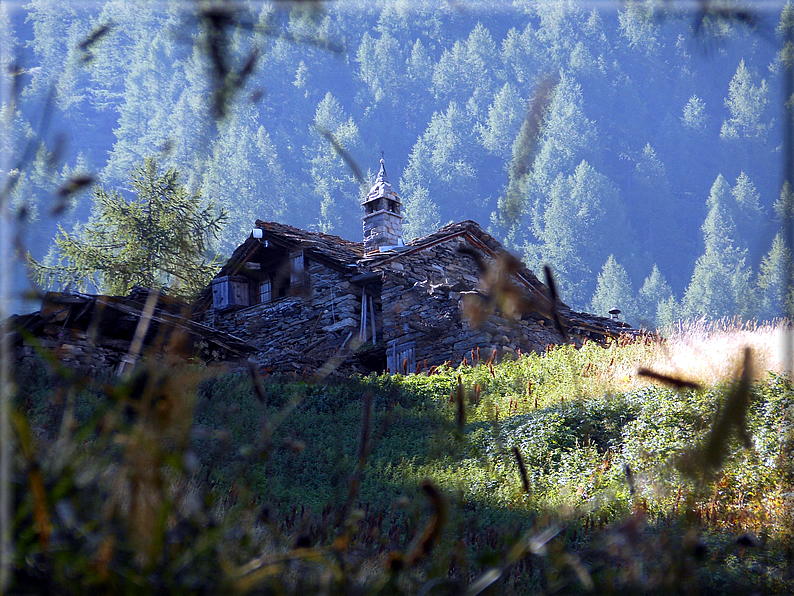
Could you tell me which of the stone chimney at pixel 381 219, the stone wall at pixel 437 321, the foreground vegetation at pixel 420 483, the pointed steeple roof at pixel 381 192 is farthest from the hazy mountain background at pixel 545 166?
the foreground vegetation at pixel 420 483

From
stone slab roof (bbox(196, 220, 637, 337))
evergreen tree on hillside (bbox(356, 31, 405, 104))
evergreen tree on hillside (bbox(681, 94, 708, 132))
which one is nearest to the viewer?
stone slab roof (bbox(196, 220, 637, 337))

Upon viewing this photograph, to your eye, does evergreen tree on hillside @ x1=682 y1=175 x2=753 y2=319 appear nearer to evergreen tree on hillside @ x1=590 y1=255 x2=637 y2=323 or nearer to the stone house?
evergreen tree on hillside @ x1=590 y1=255 x2=637 y2=323

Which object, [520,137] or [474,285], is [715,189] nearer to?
[474,285]

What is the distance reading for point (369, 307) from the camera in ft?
55.3

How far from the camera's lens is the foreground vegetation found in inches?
51.3

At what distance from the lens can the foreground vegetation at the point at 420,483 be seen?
1.30m

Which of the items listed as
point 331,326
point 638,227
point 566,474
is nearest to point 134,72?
point 566,474

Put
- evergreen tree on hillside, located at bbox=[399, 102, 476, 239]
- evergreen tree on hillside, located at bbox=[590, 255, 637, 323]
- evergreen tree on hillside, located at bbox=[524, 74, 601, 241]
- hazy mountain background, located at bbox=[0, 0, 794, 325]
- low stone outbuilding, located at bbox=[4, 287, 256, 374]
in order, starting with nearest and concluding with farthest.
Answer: low stone outbuilding, located at bbox=[4, 287, 256, 374], hazy mountain background, located at bbox=[0, 0, 794, 325], evergreen tree on hillside, located at bbox=[524, 74, 601, 241], evergreen tree on hillside, located at bbox=[590, 255, 637, 323], evergreen tree on hillside, located at bbox=[399, 102, 476, 239]

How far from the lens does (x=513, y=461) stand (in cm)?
796

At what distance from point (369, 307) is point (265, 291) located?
3.36 m

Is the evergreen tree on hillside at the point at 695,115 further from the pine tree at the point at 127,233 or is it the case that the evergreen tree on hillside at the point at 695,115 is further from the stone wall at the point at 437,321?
the stone wall at the point at 437,321

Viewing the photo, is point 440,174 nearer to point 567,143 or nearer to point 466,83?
point 466,83

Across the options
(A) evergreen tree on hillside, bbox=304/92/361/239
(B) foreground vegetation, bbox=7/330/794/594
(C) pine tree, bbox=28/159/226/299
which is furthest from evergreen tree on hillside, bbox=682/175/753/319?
(B) foreground vegetation, bbox=7/330/794/594

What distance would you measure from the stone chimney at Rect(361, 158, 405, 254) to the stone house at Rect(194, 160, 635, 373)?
748 mm
